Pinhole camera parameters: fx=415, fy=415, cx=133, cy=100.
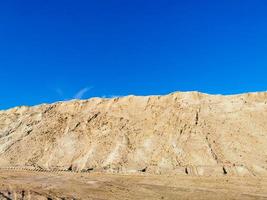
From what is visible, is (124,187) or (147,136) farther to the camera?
(147,136)

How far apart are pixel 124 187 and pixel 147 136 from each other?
17994 millimetres

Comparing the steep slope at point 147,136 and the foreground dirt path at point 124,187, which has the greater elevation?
the steep slope at point 147,136

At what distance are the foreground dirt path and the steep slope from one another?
470 centimetres

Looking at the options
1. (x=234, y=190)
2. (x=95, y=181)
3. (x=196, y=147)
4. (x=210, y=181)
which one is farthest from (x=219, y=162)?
(x=95, y=181)

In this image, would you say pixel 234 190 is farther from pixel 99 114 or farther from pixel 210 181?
pixel 99 114

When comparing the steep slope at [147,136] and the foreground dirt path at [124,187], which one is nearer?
the foreground dirt path at [124,187]

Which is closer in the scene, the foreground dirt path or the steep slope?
the foreground dirt path

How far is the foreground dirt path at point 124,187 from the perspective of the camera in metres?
31.5

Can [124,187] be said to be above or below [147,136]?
below

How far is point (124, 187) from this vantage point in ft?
116

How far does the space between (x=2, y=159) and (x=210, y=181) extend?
29.3 meters

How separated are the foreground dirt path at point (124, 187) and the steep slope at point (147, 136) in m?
4.70

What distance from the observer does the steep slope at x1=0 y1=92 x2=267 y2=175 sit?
151 feet

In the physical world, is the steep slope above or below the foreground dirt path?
above
